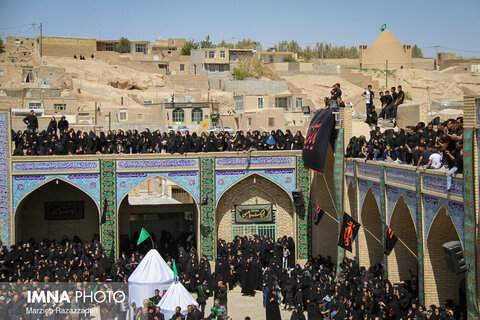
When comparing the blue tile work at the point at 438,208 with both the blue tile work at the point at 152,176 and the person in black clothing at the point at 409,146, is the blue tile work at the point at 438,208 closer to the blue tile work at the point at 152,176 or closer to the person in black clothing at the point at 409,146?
the person in black clothing at the point at 409,146

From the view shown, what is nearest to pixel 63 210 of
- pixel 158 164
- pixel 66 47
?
pixel 158 164

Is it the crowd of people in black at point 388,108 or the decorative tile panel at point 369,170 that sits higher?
the crowd of people in black at point 388,108

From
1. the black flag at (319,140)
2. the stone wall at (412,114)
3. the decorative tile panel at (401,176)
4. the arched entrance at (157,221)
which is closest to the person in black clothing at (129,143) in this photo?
the arched entrance at (157,221)

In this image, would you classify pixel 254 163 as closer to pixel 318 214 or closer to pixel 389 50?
pixel 318 214

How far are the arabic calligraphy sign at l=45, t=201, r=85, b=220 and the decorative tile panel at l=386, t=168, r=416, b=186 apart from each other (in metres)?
11.0

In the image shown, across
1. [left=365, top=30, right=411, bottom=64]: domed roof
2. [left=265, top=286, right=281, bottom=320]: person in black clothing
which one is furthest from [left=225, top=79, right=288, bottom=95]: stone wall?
[left=265, top=286, right=281, bottom=320]: person in black clothing

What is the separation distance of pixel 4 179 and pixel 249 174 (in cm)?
718

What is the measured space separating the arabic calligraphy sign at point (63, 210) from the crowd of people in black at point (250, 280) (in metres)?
1.04

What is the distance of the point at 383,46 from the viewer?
72.6 m

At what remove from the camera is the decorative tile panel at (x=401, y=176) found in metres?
14.3

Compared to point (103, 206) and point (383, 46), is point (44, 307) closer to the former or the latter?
point (103, 206)

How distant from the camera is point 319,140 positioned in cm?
1770

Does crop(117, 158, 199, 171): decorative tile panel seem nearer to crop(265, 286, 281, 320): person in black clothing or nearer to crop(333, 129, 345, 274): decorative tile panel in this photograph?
crop(333, 129, 345, 274): decorative tile panel

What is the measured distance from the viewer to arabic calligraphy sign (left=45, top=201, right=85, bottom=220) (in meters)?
22.1
